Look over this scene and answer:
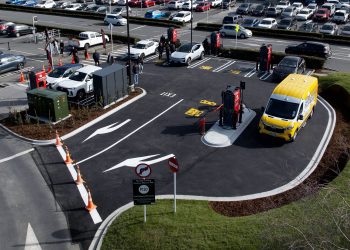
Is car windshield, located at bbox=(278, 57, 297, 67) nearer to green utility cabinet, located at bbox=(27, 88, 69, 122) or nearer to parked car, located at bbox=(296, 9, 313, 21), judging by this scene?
green utility cabinet, located at bbox=(27, 88, 69, 122)

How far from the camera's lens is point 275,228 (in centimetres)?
1198

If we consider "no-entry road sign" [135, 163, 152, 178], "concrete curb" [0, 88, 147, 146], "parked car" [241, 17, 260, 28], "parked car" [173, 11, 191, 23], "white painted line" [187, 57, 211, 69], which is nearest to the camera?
"no-entry road sign" [135, 163, 152, 178]

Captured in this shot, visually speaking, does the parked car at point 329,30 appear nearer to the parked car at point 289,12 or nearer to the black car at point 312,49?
the black car at point 312,49

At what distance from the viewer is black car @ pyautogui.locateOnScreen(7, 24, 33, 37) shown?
44.5 m

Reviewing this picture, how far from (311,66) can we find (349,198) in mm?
21732

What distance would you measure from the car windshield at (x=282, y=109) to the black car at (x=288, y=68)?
Result: 866 centimetres

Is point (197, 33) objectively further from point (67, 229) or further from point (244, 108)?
point (67, 229)

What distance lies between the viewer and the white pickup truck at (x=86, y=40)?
39719mm

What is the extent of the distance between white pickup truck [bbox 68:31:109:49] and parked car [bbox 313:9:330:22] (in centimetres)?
2899

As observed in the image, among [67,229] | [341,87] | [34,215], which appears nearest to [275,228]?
[67,229]

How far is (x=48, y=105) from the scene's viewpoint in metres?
23.4

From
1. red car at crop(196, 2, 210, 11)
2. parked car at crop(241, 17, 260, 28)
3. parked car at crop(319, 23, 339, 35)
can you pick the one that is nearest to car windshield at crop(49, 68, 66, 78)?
parked car at crop(241, 17, 260, 28)

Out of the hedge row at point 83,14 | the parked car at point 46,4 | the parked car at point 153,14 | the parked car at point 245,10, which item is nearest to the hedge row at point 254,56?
the hedge row at point 83,14

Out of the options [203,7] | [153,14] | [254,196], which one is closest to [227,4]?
[203,7]
